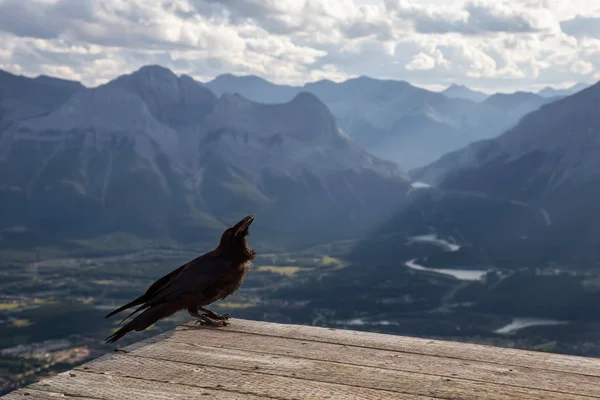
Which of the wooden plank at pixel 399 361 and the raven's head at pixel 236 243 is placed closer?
the wooden plank at pixel 399 361

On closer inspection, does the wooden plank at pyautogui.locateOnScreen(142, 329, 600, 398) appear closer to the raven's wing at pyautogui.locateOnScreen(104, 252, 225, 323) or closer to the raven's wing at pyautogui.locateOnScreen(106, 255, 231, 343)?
the raven's wing at pyautogui.locateOnScreen(106, 255, 231, 343)

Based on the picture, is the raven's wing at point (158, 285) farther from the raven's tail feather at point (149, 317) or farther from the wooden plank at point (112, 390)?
the wooden plank at point (112, 390)

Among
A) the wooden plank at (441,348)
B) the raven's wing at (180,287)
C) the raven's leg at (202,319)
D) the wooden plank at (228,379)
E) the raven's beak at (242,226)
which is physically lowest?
the wooden plank at (228,379)

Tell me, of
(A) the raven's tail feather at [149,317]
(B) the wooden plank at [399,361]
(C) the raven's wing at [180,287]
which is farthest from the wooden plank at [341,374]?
(C) the raven's wing at [180,287]

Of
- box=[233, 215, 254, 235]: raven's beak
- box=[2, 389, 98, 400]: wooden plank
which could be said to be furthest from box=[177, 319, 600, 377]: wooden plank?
box=[2, 389, 98, 400]: wooden plank

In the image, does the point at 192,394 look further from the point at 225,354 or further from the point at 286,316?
the point at 286,316

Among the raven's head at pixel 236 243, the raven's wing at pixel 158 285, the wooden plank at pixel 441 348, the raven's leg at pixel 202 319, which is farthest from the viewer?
the raven's head at pixel 236 243

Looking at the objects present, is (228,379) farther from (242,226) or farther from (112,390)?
(242,226)

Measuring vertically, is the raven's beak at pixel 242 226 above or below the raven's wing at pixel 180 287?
above
